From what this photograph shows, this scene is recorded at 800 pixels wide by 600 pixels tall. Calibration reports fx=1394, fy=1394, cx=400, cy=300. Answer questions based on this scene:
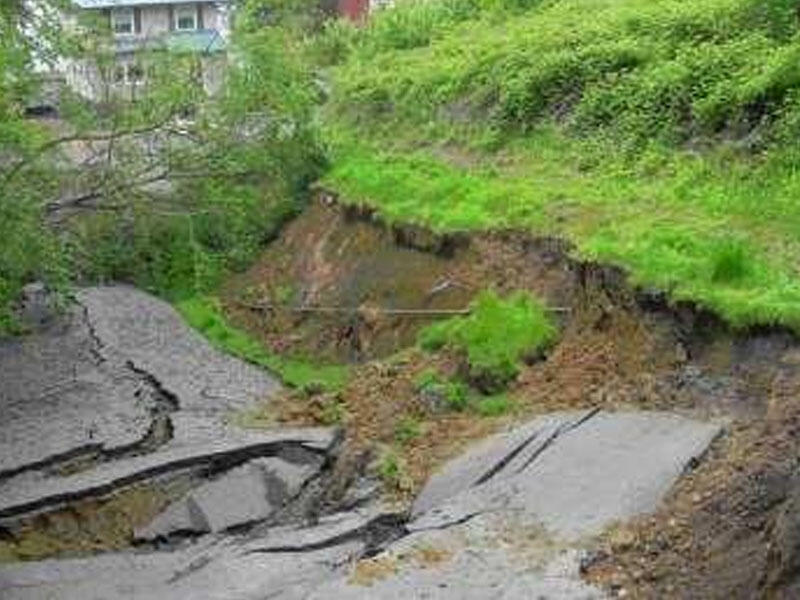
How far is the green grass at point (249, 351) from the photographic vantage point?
18344 mm

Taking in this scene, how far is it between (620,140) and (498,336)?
→ 18.4 ft

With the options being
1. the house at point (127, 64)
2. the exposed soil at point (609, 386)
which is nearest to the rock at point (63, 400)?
the exposed soil at point (609, 386)

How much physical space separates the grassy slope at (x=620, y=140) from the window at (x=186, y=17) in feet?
73.2

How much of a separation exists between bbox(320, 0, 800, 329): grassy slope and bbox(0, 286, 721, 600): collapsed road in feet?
7.34

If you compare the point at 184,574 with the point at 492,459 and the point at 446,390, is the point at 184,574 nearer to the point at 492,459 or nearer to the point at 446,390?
the point at 492,459

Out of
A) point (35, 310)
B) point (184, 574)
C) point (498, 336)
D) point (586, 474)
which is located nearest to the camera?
point (586, 474)

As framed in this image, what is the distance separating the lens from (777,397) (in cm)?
1180

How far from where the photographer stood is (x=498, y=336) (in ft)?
49.3

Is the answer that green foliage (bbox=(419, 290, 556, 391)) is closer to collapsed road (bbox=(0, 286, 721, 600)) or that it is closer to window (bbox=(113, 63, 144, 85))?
collapsed road (bbox=(0, 286, 721, 600))

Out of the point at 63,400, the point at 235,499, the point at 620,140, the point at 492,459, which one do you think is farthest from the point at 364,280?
the point at 492,459

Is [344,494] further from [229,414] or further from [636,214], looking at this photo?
[636,214]

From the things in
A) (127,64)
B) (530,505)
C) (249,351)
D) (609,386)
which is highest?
(127,64)

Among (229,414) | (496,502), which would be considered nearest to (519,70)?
(229,414)

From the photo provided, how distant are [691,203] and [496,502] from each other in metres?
6.26
